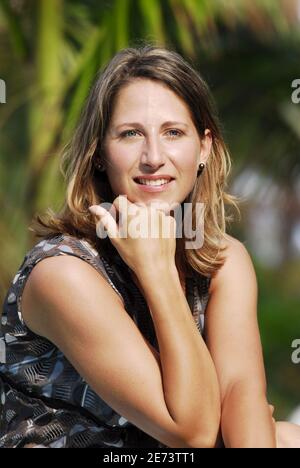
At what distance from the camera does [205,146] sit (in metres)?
3.12

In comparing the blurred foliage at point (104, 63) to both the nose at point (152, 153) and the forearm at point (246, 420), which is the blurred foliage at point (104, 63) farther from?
the forearm at point (246, 420)

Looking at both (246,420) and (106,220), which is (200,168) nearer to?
(106,220)

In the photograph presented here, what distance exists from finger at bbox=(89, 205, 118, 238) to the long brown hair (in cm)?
8

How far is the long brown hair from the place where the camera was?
2.92 m

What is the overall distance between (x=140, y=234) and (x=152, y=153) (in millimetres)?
245

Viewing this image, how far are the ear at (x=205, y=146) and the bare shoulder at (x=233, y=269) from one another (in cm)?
26

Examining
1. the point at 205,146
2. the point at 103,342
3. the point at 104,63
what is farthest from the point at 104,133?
the point at 104,63

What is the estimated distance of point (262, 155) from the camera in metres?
11.6

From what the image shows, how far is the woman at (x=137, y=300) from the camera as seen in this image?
2629 millimetres

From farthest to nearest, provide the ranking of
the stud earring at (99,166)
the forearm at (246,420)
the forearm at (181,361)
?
the stud earring at (99,166) → the forearm at (246,420) → the forearm at (181,361)

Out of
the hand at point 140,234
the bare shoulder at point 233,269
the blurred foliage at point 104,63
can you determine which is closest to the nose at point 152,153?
the hand at point 140,234

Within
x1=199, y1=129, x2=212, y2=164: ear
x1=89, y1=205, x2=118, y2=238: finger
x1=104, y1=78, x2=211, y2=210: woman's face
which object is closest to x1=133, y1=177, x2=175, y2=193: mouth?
x1=104, y1=78, x2=211, y2=210: woman's face

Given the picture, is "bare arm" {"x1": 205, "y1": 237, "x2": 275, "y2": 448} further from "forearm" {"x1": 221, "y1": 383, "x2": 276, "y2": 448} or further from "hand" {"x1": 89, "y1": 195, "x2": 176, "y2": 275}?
"hand" {"x1": 89, "y1": 195, "x2": 176, "y2": 275}

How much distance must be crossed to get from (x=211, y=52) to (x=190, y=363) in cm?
848
